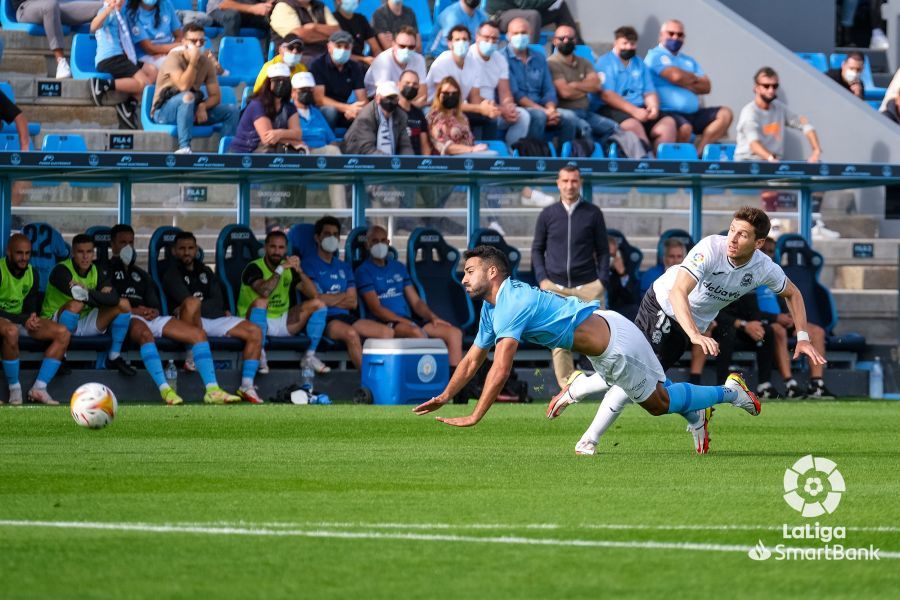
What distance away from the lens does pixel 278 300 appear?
58.9 ft

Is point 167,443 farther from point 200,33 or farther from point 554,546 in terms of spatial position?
point 200,33

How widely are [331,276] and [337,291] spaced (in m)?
0.19

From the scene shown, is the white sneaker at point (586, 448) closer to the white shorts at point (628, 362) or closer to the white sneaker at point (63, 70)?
the white shorts at point (628, 362)

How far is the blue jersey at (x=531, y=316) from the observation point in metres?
9.61

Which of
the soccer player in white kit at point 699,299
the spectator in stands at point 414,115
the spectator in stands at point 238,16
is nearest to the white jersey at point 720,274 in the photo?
the soccer player in white kit at point 699,299

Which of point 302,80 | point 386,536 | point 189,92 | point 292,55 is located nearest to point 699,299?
point 386,536

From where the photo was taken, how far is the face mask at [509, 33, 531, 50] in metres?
20.8

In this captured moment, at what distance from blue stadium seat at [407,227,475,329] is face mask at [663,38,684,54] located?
5.20 metres

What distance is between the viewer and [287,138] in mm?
18125

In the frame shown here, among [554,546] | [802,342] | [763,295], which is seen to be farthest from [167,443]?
[763,295]

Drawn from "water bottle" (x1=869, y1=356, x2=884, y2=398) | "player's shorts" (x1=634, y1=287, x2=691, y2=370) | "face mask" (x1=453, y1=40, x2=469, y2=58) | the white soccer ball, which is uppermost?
"face mask" (x1=453, y1=40, x2=469, y2=58)

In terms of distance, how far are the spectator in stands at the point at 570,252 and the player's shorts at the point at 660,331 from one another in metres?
4.70

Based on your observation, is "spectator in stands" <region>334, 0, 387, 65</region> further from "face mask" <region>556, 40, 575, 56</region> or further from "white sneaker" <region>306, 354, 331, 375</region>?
"white sneaker" <region>306, 354, 331, 375</region>

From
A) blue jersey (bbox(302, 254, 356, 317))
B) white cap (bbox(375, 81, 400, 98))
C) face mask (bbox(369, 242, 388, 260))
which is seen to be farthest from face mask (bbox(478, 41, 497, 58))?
blue jersey (bbox(302, 254, 356, 317))
